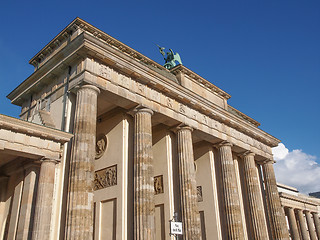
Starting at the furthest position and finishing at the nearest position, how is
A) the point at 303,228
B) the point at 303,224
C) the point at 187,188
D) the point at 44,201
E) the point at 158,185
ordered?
1. the point at 303,224
2. the point at 303,228
3. the point at 158,185
4. the point at 187,188
5. the point at 44,201

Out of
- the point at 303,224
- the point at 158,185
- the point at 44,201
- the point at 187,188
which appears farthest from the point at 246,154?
the point at 303,224

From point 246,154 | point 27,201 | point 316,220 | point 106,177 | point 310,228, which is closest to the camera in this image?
point 27,201

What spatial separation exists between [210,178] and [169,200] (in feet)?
18.1

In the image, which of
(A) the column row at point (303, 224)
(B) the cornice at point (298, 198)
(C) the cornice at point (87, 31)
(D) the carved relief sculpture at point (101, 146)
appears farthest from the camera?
(A) the column row at point (303, 224)

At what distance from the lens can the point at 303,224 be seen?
38438 millimetres

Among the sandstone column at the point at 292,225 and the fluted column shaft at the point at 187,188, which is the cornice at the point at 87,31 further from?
the sandstone column at the point at 292,225

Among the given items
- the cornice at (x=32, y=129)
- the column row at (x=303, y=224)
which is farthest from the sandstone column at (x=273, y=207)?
the cornice at (x=32, y=129)

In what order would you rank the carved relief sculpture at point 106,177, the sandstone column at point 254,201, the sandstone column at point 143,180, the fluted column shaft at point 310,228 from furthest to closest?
the fluted column shaft at point 310,228
the sandstone column at point 254,201
the carved relief sculpture at point 106,177
the sandstone column at point 143,180

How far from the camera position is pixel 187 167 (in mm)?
19297

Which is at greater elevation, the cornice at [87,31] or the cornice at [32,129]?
the cornice at [87,31]

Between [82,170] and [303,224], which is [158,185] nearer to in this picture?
[82,170]

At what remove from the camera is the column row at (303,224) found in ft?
119

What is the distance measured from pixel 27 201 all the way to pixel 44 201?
1.09 metres

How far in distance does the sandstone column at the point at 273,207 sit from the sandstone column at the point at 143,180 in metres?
15.1
